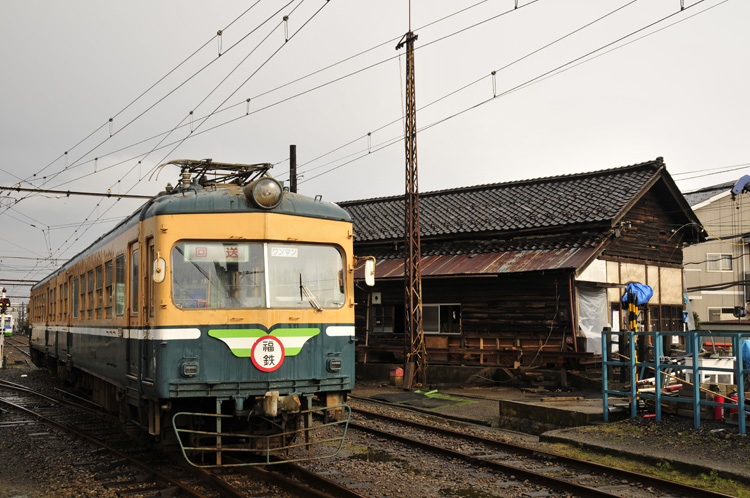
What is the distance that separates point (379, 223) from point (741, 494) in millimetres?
18108

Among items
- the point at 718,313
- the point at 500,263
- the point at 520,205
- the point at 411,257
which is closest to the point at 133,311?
the point at 411,257

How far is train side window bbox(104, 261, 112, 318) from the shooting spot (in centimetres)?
890

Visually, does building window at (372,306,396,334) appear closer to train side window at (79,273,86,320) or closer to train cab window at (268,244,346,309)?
train side window at (79,273,86,320)

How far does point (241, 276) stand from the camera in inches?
277

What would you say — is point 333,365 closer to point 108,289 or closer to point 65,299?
point 108,289

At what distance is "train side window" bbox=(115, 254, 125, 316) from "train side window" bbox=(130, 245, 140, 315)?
0.37 m

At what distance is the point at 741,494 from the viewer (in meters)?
6.49

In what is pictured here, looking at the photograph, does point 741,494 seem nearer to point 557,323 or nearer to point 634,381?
point 634,381

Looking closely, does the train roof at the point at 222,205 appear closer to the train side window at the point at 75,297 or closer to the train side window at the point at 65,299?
the train side window at the point at 75,297

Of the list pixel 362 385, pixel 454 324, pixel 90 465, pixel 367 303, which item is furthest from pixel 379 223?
pixel 90 465

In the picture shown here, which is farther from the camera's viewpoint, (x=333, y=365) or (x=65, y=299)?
(x=65, y=299)

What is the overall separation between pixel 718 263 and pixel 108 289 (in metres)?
32.9

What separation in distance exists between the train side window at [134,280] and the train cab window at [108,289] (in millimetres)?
1173

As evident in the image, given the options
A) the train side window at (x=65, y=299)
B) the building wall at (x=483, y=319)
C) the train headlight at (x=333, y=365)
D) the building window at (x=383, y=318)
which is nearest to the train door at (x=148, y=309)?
the train headlight at (x=333, y=365)
